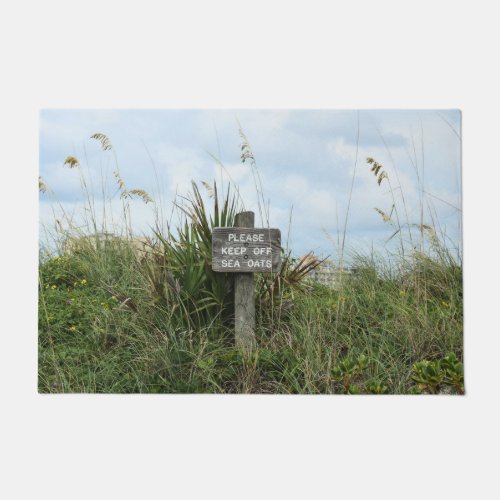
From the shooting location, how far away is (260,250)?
14.5 ft

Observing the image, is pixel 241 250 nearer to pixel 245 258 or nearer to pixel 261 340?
pixel 245 258

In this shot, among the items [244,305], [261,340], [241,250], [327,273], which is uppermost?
[241,250]

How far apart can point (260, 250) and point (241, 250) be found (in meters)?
0.14

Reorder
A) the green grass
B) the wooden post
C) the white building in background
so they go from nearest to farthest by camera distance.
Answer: the green grass, the wooden post, the white building in background

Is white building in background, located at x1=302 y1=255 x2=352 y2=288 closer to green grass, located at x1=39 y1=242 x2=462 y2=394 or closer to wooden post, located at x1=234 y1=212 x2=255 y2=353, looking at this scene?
green grass, located at x1=39 y1=242 x2=462 y2=394

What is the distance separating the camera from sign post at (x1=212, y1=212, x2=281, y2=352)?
438cm

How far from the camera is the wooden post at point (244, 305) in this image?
4430 millimetres

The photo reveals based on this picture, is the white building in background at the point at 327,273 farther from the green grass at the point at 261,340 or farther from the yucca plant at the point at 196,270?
the yucca plant at the point at 196,270

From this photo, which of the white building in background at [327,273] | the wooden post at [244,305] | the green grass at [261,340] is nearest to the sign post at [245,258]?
the wooden post at [244,305]

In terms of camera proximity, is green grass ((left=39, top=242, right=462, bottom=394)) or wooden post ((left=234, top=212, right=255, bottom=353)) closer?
green grass ((left=39, top=242, right=462, bottom=394))

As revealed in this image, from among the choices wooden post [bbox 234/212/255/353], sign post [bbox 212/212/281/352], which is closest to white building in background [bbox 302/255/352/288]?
sign post [bbox 212/212/281/352]

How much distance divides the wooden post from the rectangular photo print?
0.4 inches

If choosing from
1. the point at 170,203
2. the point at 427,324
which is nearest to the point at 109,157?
the point at 170,203

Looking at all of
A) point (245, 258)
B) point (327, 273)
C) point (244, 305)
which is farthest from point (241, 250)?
point (327, 273)
